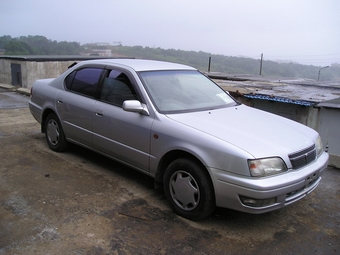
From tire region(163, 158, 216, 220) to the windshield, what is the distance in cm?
73

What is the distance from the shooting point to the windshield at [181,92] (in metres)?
4.10

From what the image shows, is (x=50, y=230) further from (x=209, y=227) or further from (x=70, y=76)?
(x=70, y=76)


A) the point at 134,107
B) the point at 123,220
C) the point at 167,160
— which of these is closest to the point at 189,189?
the point at 167,160

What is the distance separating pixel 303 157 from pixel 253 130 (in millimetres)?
565

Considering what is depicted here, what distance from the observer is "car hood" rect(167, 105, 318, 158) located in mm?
3311

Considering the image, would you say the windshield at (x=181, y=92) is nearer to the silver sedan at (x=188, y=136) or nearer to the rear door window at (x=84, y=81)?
the silver sedan at (x=188, y=136)

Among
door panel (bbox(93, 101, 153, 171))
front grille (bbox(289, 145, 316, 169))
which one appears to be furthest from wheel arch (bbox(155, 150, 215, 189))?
front grille (bbox(289, 145, 316, 169))

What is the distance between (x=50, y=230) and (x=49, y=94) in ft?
9.14

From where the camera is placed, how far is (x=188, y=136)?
3.52m

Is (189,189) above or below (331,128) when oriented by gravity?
below

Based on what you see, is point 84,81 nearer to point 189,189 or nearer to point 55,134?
point 55,134

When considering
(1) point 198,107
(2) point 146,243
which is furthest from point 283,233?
(1) point 198,107

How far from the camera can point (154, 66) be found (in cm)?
465

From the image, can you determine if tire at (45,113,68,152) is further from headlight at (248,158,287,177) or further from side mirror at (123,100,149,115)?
headlight at (248,158,287,177)
